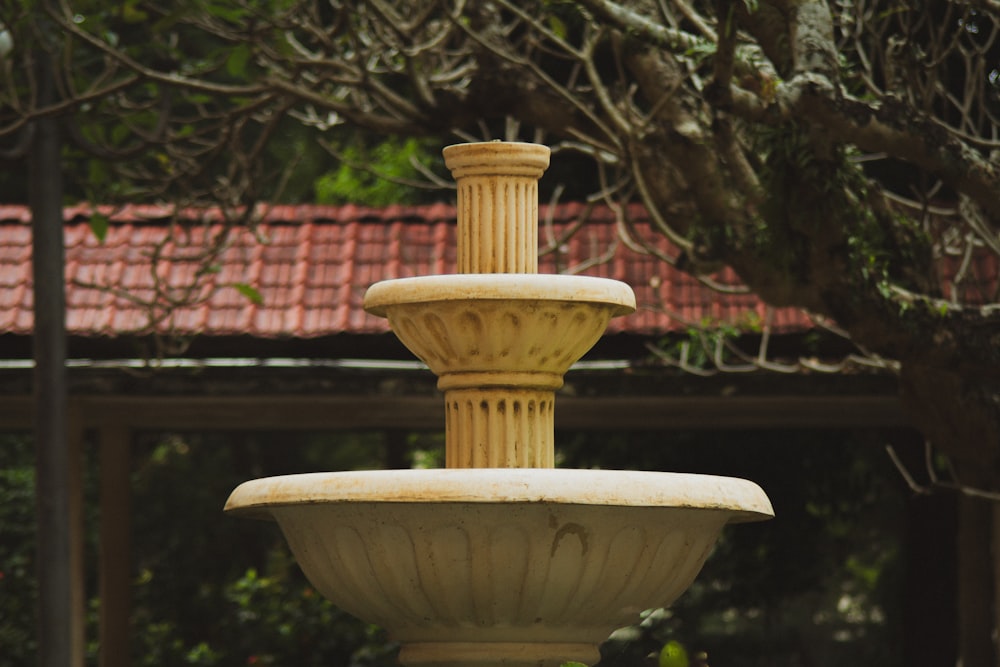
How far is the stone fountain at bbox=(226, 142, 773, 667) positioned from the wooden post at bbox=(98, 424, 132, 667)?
18.0 ft

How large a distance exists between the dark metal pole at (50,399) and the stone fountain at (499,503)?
2.58 meters

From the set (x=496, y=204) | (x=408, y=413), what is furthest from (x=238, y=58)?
(x=408, y=413)

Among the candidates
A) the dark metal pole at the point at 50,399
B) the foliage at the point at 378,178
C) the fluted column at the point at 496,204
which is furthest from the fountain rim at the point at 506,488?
the foliage at the point at 378,178

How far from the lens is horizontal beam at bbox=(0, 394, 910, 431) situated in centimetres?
924

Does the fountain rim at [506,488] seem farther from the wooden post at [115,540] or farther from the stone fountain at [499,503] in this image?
the wooden post at [115,540]

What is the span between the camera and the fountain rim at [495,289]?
13.9 feet

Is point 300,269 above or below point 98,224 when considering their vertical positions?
below

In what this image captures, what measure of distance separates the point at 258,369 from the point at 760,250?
3.46m

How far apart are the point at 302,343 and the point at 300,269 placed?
0.79 metres

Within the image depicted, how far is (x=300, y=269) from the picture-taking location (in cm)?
949

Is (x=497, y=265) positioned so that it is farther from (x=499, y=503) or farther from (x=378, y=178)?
(x=378, y=178)

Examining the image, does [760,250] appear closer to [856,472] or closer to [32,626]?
[856,472]

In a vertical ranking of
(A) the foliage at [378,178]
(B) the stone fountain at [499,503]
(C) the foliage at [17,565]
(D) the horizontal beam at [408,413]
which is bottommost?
(C) the foliage at [17,565]

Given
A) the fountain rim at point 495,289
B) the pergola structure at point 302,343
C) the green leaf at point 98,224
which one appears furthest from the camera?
the pergola structure at point 302,343
